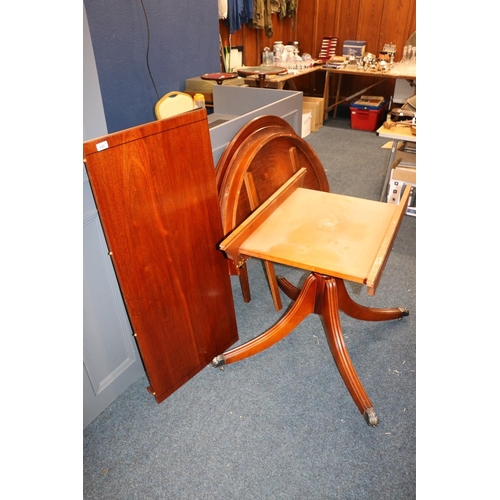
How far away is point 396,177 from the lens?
2.81 meters

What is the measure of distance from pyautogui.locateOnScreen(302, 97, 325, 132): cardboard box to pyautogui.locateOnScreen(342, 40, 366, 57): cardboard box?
3.52 ft

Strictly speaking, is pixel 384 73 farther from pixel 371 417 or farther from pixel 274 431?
pixel 274 431

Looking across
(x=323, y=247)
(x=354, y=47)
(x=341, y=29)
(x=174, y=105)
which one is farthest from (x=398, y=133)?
(x=341, y=29)

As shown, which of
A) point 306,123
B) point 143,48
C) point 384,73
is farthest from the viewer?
point 306,123

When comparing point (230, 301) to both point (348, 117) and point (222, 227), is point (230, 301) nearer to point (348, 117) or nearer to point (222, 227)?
point (222, 227)

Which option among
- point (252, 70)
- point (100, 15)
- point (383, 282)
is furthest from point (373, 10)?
point (383, 282)

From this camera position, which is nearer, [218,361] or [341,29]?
[218,361]

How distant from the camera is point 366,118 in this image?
4.90 m

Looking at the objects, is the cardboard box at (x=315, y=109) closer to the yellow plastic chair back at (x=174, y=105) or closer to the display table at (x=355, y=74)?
the display table at (x=355, y=74)

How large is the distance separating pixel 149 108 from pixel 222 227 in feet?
7.85

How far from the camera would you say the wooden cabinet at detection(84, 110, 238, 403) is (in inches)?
45.4

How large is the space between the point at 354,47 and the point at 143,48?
133 inches

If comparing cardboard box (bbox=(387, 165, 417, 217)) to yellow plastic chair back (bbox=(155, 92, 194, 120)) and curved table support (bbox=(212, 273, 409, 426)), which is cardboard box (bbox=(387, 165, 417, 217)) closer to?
curved table support (bbox=(212, 273, 409, 426))

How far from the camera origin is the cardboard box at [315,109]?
15.6 ft
